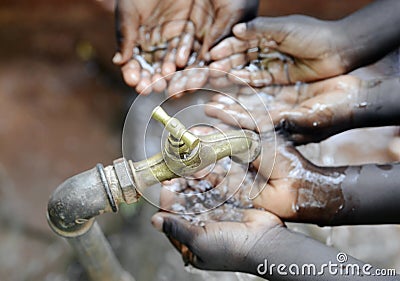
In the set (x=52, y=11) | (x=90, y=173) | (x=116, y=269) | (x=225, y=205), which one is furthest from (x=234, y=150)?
(x=52, y=11)

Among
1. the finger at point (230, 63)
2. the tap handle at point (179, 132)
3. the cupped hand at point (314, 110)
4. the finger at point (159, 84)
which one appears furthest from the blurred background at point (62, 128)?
the tap handle at point (179, 132)

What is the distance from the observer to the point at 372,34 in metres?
1.48

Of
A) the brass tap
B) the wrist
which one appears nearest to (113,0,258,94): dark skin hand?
the brass tap

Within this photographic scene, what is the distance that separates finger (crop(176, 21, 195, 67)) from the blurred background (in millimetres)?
676

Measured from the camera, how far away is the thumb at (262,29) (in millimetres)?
1508

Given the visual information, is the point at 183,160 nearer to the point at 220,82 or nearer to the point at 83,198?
the point at 83,198

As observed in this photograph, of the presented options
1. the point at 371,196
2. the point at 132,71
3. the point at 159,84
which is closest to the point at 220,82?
the point at 159,84

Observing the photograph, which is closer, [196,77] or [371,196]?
[371,196]

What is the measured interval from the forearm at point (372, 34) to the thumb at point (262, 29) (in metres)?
0.18

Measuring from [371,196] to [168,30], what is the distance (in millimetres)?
810

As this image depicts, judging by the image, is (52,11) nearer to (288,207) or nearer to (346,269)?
(288,207)

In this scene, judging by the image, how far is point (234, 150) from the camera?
1224 millimetres

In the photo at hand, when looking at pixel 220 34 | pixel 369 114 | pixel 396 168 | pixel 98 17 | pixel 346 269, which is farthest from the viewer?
pixel 98 17

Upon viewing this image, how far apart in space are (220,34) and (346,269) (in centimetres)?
81
